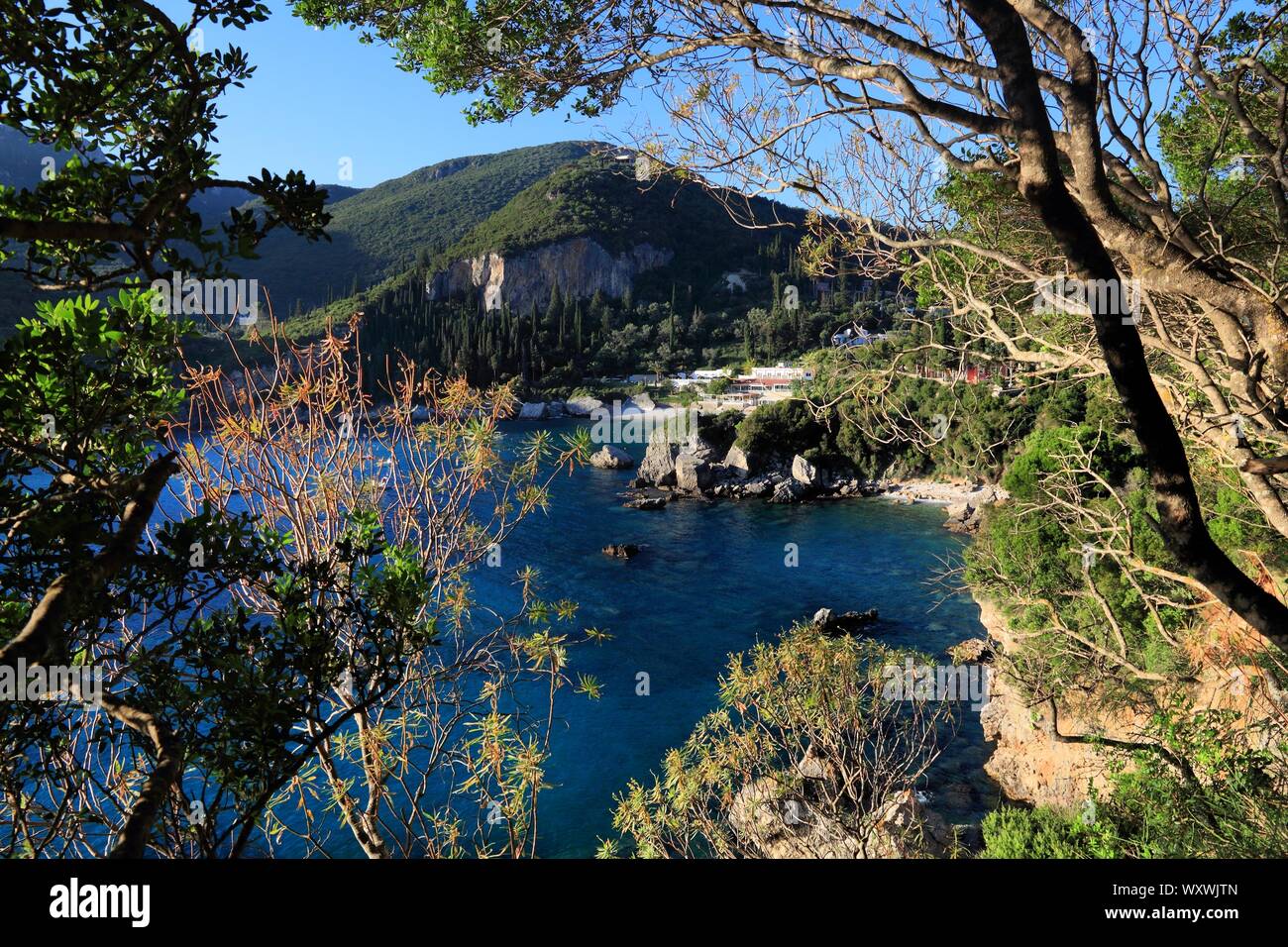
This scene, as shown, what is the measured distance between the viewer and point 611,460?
147 ft

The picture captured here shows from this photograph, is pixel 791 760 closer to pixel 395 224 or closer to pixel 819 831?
pixel 819 831

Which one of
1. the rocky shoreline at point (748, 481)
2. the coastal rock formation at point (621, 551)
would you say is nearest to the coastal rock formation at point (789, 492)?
the rocky shoreline at point (748, 481)

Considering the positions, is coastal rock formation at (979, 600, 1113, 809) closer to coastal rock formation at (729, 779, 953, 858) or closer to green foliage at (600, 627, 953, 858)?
coastal rock formation at (729, 779, 953, 858)

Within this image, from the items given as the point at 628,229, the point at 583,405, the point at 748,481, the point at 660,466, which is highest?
the point at 628,229

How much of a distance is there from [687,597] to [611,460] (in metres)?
21.9

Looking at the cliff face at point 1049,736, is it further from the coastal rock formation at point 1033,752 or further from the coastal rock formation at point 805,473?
the coastal rock formation at point 805,473

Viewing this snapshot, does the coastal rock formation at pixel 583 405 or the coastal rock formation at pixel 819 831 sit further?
the coastal rock formation at pixel 583 405

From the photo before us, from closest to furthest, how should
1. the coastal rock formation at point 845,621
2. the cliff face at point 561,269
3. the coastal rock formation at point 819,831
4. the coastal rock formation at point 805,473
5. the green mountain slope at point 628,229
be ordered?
the coastal rock formation at point 819,831 → the coastal rock formation at point 845,621 → the coastal rock formation at point 805,473 → the cliff face at point 561,269 → the green mountain slope at point 628,229

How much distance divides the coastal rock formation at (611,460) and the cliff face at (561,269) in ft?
150

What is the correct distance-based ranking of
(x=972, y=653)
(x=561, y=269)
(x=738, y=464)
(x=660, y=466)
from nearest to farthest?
(x=972, y=653) < (x=660, y=466) < (x=738, y=464) < (x=561, y=269)

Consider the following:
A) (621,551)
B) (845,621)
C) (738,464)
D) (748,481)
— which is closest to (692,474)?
(738,464)

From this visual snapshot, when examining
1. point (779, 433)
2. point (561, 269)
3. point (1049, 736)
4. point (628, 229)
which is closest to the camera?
point (1049, 736)

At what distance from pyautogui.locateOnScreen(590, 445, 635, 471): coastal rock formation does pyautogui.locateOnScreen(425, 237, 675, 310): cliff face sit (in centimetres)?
4562

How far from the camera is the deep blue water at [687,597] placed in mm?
14359
